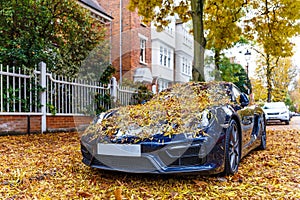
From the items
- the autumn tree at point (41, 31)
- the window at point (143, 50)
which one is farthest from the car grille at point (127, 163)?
the window at point (143, 50)

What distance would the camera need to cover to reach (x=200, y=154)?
283 centimetres

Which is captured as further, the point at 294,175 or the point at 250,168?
the point at 250,168

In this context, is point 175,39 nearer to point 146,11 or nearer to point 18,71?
point 146,11

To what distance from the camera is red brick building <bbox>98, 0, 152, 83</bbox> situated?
16.8 meters

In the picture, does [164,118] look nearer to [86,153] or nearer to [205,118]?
[205,118]

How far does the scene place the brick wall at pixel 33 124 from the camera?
6371 mm

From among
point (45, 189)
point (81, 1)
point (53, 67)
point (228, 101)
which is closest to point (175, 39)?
point (81, 1)

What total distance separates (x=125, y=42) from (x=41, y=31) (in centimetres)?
982

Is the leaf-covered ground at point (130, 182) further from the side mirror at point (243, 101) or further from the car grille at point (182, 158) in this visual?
the side mirror at point (243, 101)

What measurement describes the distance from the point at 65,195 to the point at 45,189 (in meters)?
0.29

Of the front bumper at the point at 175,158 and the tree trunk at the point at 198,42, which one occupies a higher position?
the tree trunk at the point at 198,42

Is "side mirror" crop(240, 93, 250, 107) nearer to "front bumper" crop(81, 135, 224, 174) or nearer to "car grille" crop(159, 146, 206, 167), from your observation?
"front bumper" crop(81, 135, 224, 174)

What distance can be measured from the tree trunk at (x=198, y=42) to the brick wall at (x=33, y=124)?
4000mm

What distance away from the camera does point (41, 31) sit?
8.09 meters
